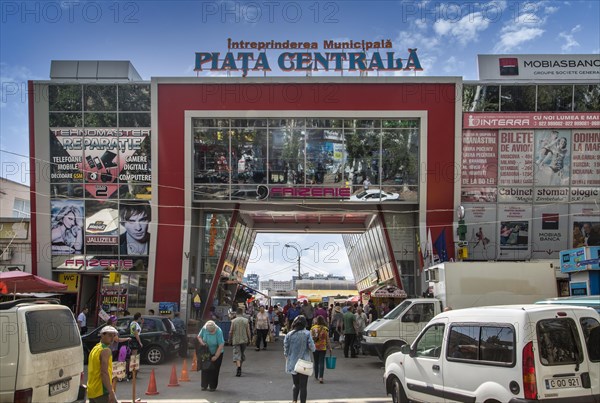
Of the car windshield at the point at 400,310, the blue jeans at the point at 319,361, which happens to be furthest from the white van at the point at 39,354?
the car windshield at the point at 400,310

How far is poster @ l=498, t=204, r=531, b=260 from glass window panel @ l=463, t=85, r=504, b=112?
4.64m

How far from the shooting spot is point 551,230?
2880cm

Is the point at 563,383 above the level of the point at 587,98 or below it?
below

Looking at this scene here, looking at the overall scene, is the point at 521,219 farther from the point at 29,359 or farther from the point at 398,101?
the point at 29,359

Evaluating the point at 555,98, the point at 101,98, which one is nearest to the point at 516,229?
the point at 555,98

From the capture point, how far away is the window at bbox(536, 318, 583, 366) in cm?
774

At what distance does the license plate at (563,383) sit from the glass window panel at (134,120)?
24.7 meters

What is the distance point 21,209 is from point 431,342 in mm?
36612

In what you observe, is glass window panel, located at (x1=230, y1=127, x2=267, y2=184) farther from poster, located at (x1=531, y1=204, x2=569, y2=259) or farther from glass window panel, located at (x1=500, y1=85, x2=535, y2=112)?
poster, located at (x1=531, y1=204, x2=569, y2=259)

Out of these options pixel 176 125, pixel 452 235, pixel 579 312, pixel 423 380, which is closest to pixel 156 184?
pixel 176 125

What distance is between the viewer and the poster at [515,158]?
28.6 meters

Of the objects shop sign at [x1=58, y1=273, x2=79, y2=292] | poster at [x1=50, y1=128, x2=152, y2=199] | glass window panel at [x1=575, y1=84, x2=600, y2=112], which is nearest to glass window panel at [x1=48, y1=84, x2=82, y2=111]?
poster at [x1=50, y1=128, x2=152, y2=199]

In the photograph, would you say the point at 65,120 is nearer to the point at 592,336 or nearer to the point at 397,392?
the point at 397,392

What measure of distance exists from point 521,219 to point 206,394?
20418mm
